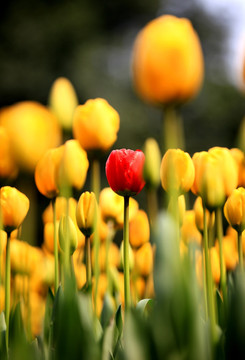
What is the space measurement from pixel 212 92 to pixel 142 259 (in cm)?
696

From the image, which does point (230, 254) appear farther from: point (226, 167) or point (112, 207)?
point (226, 167)

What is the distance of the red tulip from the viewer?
0.74 m

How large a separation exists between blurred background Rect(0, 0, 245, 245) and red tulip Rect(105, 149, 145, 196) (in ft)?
16.8

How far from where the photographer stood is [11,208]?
0.80 meters

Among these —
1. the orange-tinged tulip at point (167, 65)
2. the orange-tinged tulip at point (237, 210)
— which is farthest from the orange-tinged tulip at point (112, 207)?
the orange-tinged tulip at point (167, 65)

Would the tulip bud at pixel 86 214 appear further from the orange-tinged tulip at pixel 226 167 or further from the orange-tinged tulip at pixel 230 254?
the orange-tinged tulip at pixel 230 254

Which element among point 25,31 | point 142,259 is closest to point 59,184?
point 142,259

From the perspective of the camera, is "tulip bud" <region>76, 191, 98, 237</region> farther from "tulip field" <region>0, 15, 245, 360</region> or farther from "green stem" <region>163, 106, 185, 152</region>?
"green stem" <region>163, 106, 185, 152</region>

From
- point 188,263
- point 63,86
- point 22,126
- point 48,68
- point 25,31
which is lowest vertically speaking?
point 188,263

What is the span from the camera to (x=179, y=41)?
18.5 inches

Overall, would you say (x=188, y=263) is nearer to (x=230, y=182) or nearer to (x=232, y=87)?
(x=230, y=182)

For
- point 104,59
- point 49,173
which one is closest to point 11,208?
point 49,173

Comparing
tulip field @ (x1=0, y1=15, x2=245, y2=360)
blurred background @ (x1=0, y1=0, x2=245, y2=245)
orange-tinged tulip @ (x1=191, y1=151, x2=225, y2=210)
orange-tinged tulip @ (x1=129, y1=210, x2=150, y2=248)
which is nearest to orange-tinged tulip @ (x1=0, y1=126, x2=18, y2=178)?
tulip field @ (x1=0, y1=15, x2=245, y2=360)

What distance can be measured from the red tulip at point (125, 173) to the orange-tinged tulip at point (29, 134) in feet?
0.95
